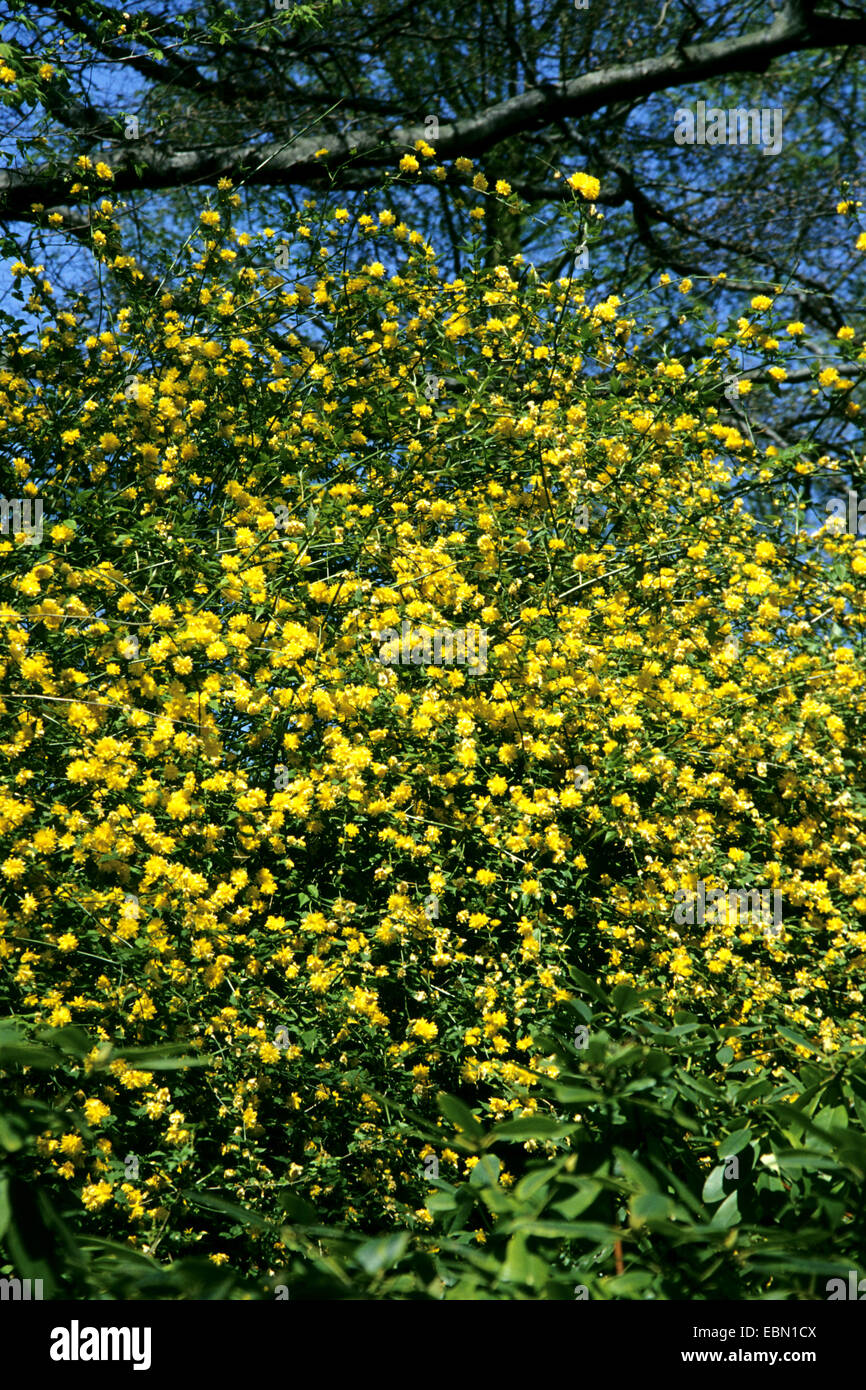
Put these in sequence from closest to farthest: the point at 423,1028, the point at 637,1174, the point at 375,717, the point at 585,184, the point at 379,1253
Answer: the point at 379,1253 < the point at 637,1174 < the point at 423,1028 < the point at 375,717 < the point at 585,184

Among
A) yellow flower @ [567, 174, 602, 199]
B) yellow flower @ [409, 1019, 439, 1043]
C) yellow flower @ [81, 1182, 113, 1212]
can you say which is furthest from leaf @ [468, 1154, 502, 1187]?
yellow flower @ [567, 174, 602, 199]

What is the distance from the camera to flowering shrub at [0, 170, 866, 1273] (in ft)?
7.94

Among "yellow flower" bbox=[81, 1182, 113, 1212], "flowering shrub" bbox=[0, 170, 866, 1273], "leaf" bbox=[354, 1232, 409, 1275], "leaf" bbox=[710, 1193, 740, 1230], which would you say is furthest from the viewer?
"flowering shrub" bbox=[0, 170, 866, 1273]

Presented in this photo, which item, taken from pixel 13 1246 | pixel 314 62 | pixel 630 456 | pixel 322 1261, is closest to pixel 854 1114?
pixel 322 1261

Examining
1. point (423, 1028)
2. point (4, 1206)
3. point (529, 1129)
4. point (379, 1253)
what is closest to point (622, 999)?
point (529, 1129)

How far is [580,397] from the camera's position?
3.76 meters

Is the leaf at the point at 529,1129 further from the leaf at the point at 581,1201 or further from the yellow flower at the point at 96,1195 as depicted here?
the yellow flower at the point at 96,1195

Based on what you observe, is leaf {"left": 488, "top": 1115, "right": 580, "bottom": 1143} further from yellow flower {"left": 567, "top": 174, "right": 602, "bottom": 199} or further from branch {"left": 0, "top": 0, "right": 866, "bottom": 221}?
branch {"left": 0, "top": 0, "right": 866, "bottom": 221}

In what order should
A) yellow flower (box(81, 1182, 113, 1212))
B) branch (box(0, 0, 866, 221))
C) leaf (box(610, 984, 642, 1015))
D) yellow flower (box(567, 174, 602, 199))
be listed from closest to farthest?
leaf (box(610, 984, 642, 1015)), yellow flower (box(81, 1182, 113, 1212)), yellow flower (box(567, 174, 602, 199)), branch (box(0, 0, 866, 221))

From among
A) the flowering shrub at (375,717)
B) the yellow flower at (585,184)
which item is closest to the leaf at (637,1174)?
the flowering shrub at (375,717)

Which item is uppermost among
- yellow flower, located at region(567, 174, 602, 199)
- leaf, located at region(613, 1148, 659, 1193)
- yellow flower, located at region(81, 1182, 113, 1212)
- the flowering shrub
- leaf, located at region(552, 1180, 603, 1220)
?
yellow flower, located at region(567, 174, 602, 199)

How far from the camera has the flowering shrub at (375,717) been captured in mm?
2420

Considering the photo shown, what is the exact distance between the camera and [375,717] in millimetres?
2943

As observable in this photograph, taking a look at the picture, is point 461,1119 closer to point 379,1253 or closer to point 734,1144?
point 379,1253
